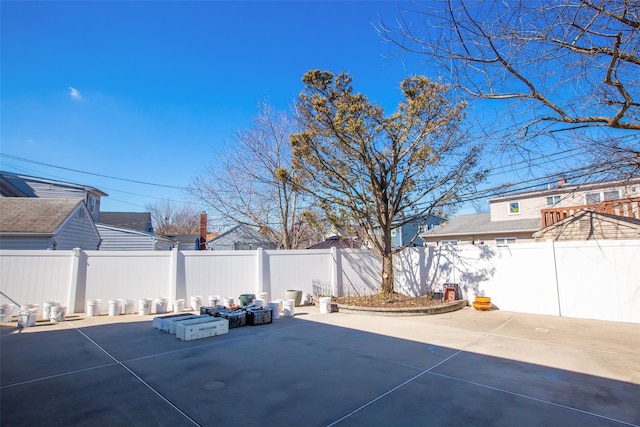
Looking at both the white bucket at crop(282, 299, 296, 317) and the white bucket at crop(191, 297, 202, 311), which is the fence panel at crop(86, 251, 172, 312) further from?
the white bucket at crop(282, 299, 296, 317)

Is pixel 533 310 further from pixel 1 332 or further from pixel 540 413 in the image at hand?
pixel 1 332

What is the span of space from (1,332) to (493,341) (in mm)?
9816

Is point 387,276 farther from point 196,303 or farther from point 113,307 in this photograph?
point 113,307

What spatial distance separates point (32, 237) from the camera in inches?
464

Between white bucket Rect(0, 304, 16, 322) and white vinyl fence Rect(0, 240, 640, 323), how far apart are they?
0.47 meters

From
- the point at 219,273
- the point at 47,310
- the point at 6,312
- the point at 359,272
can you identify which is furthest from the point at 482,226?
the point at 6,312

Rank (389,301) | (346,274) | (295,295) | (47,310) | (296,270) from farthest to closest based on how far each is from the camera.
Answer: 1. (346,274)
2. (296,270)
3. (295,295)
4. (389,301)
5. (47,310)

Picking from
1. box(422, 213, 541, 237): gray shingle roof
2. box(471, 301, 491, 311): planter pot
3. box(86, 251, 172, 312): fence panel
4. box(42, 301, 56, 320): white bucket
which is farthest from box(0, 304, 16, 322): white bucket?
box(422, 213, 541, 237): gray shingle roof

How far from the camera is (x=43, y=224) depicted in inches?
482

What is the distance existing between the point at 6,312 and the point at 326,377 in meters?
8.37

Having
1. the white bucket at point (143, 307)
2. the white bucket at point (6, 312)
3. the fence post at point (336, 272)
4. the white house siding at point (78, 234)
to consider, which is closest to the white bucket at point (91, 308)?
→ the white bucket at point (143, 307)

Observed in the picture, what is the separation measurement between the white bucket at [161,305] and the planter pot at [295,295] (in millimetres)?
3534

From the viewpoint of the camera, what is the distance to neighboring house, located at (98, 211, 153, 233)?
25.3m

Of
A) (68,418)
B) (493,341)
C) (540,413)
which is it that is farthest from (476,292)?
(68,418)
